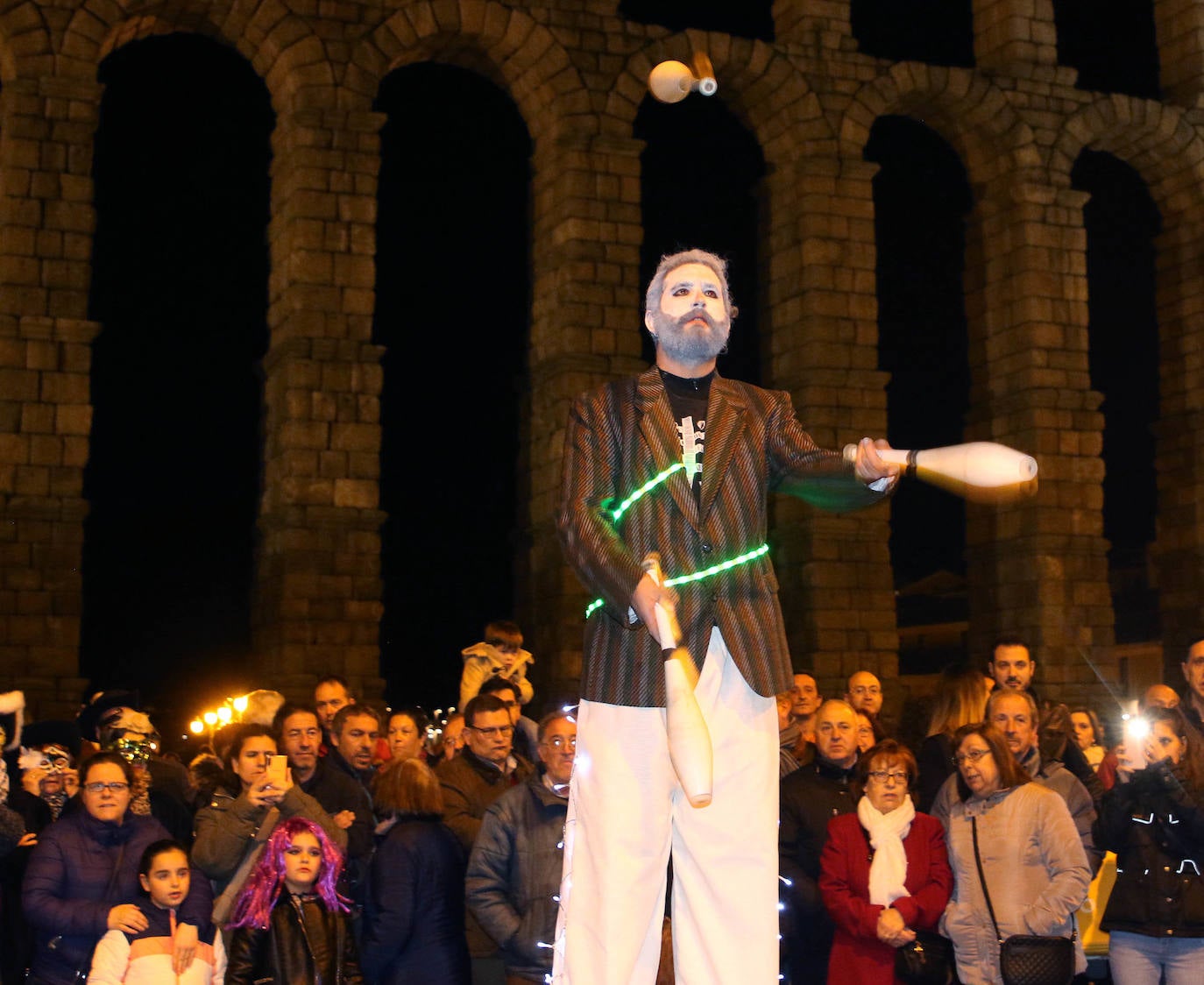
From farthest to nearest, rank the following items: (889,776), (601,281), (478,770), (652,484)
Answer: (601,281), (478,770), (889,776), (652,484)

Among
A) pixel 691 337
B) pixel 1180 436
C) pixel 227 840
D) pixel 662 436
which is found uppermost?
pixel 1180 436

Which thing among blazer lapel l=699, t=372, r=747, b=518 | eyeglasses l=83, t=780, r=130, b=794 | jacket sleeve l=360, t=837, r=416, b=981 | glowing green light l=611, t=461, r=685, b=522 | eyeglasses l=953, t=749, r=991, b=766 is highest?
blazer lapel l=699, t=372, r=747, b=518

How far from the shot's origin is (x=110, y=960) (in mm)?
6617

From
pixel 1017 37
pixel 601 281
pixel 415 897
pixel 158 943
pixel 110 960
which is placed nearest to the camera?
pixel 110 960

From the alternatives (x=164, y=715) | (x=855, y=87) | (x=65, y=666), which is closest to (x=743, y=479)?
(x=65, y=666)

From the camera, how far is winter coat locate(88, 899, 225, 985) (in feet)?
21.7

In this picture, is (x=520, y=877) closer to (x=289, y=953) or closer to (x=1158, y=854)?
(x=289, y=953)

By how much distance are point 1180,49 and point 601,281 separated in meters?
9.82

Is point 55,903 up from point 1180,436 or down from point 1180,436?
down

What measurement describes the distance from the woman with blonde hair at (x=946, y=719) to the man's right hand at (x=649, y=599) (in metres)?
5.23

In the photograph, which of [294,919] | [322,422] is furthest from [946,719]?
[322,422]

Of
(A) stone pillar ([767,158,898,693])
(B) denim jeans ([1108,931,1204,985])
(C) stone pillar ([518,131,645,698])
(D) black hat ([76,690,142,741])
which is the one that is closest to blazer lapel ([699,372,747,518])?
(B) denim jeans ([1108,931,1204,985])

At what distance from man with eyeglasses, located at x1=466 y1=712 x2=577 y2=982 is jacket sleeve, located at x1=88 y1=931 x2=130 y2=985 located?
5.05 feet

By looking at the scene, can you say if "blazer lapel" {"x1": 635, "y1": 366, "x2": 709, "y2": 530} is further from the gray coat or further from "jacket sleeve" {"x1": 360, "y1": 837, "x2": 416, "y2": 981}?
the gray coat
